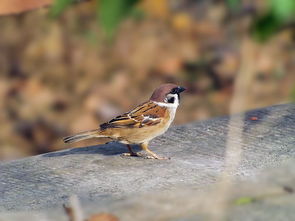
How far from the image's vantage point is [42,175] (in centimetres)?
448

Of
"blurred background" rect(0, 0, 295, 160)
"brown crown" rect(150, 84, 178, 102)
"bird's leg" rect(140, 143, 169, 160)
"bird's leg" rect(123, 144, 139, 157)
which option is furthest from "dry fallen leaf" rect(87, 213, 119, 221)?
"blurred background" rect(0, 0, 295, 160)

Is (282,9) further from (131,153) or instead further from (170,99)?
(170,99)

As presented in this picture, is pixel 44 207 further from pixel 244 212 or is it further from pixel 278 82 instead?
pixel 278 82

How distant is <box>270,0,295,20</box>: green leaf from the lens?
191 centimetres

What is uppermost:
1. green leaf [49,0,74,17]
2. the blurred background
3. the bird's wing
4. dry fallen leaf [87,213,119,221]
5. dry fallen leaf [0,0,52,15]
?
green leaf [49,0,74,17]

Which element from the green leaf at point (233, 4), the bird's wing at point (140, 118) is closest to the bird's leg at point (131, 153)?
the bird's wing at point (140, 118)

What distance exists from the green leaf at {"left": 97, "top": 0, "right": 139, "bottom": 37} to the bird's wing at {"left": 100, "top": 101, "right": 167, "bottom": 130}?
3162 mm

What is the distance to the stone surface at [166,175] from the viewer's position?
3672mm

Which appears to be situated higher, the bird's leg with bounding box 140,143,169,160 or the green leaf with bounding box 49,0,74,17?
the green leaf with bounding box 49,0,74,17

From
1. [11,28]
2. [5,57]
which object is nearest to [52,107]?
[5,57]

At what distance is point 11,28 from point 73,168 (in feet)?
17.2

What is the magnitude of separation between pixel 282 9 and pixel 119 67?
23.4 ft

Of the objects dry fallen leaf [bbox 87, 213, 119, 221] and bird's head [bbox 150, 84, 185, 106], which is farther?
bird's head [bbox 150, 84, 185, 106]

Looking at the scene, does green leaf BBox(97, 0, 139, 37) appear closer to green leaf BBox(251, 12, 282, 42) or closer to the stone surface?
green leaf BBox(251, 12, 282, 42)
